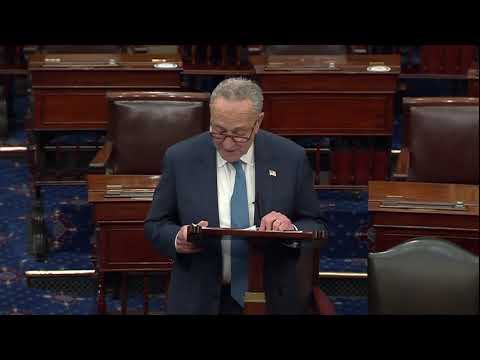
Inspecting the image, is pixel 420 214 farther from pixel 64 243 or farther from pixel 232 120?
pixel 64 243

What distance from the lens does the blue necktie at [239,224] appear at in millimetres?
1948

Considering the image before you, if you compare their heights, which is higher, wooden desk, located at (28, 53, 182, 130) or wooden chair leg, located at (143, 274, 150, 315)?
wooden desk, located at (28, 53, 182, 130)

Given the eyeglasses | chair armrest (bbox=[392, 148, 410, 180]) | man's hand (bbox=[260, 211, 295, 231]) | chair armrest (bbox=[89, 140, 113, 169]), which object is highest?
the eyeglasses

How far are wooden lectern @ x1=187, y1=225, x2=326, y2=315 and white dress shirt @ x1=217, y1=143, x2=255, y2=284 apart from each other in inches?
2.2

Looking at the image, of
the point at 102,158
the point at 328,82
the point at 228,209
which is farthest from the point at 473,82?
the point at 228,209

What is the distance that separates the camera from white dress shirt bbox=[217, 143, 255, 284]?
6.45 feet

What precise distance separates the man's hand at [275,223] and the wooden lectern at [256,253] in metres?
0.02

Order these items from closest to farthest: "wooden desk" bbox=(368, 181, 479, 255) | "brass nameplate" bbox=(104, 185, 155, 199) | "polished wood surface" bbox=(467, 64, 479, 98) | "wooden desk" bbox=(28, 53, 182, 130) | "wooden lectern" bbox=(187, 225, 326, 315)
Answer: "wooden lectern" bbox=(187, 225, 326, 315) < "wooden desk" bbox=(368, 181, 479, 255) < "brass nameplate" bbox=(104, 185, 155, 199) < "wooden desk" bbox=(28, 53, 182, 130) < "polished wood surface" bbox=(467, 64, 479, 98)

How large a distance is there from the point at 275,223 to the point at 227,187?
0.19m

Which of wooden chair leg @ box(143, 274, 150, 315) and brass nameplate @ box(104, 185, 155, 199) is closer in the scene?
brass nameplate @ box(104, 185, 155, 199)

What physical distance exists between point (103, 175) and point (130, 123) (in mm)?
229

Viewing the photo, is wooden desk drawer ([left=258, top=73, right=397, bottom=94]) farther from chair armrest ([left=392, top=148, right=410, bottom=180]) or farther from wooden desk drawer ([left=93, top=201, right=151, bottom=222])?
wooden desk drawer ([left=93, top=201, right=151, bottom=222])

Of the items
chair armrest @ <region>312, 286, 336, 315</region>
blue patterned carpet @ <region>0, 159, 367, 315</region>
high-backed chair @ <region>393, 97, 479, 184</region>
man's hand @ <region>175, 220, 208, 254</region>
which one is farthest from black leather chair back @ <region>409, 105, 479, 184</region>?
man's hand @ <region>175, 220, 208, 254</region>
